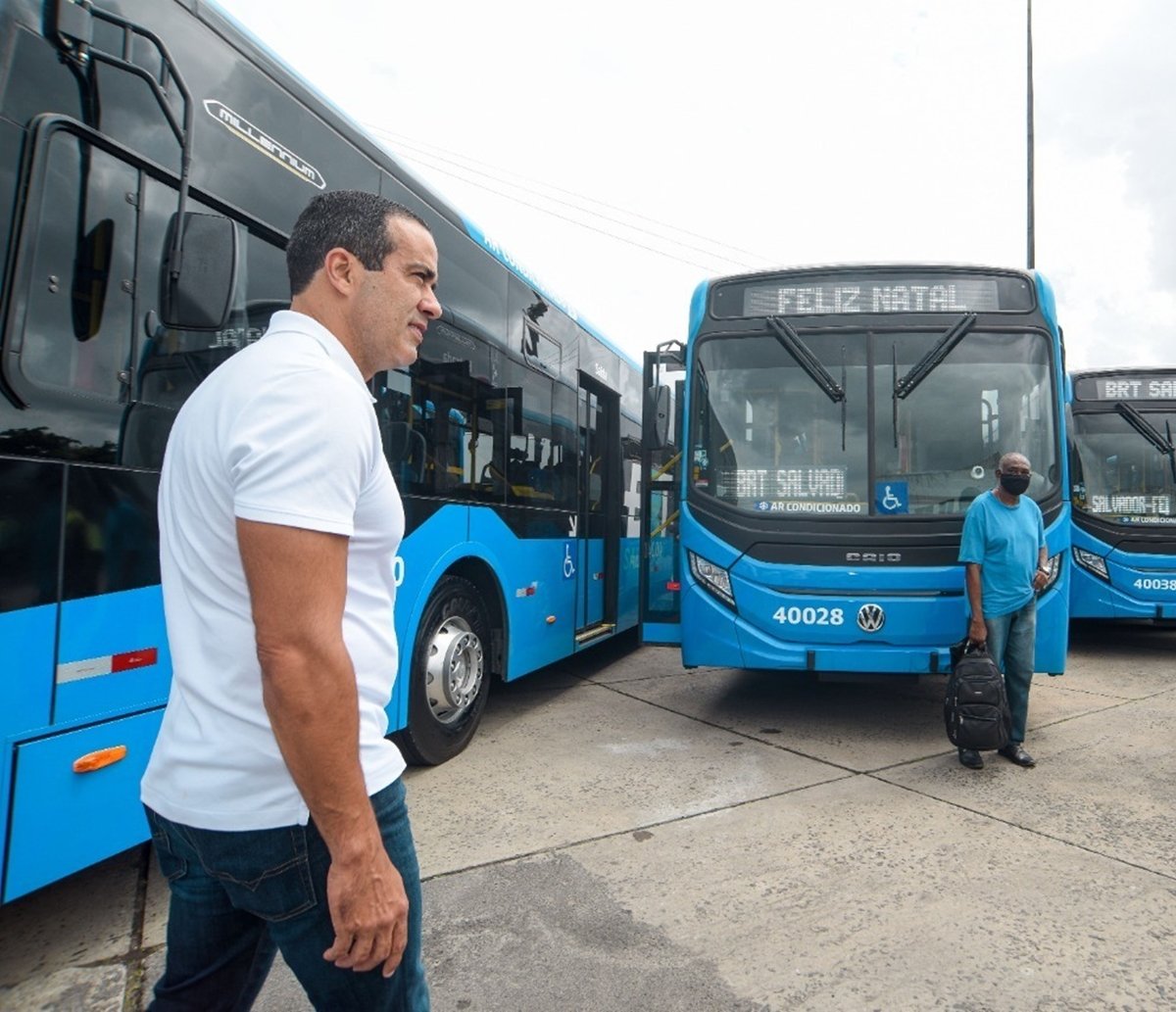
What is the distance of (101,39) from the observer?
2781 millimetres

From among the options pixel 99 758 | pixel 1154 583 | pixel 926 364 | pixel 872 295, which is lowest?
pixel 99 758

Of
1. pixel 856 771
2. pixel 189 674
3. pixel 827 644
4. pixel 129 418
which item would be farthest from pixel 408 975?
pixel 827 644

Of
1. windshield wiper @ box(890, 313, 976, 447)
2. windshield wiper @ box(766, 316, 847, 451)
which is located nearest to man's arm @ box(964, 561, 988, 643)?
windshield wiper @ box(890, 313, 976, 447)

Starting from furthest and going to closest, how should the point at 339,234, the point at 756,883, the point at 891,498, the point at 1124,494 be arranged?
the point at 1124,494, the point at 891,498, the point at 756,883, the point at 339,234

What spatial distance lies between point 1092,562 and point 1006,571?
5274 millimetres

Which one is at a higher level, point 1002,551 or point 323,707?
point 1002,551

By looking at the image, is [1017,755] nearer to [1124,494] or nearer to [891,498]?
[891,498]

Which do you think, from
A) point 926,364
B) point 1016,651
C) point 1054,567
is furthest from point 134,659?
point 1054,567

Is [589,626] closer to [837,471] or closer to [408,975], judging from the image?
[837,471]

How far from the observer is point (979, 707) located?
4879 mm

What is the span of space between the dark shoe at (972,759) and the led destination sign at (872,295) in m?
2.82

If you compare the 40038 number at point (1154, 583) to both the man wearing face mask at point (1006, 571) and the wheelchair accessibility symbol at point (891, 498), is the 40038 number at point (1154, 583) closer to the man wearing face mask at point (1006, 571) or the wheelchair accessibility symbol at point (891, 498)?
the man wearing face mask at point (1006, 571)

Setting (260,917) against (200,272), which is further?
(200,272)

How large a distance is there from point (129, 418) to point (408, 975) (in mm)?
2237
